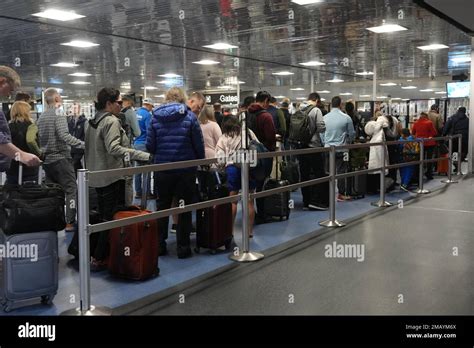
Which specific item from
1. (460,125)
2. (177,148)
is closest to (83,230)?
(177,148)

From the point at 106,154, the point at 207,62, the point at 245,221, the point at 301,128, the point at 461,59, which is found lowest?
the point at 245,221

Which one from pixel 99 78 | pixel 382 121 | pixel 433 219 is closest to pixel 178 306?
pixel 433 219

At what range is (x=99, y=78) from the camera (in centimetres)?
1881

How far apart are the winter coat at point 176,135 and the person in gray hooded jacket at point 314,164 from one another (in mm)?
2648

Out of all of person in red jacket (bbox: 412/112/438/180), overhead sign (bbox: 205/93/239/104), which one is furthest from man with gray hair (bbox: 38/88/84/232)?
overhead sign (bbox: 205/93/239/104)

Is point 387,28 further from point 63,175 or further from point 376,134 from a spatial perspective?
point 63,175

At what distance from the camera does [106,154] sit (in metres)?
4.27

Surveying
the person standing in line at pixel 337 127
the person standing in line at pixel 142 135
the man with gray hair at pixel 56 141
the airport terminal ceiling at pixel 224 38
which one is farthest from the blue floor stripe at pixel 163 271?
the airport terminal ceiling at pixel 224 38

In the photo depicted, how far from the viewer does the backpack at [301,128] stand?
6.58 m

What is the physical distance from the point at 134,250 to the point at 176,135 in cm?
111

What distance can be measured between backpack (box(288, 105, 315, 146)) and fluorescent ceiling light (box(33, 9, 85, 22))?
402cm

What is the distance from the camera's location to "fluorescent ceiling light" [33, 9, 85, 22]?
779 cm
